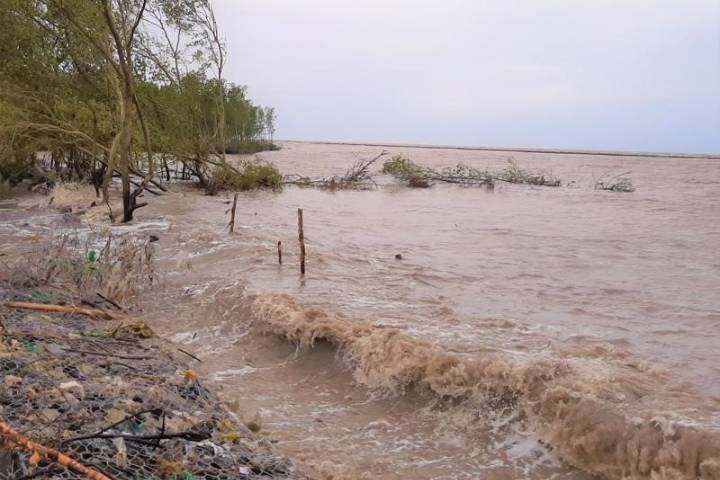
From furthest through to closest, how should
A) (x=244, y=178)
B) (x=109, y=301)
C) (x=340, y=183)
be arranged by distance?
(x=340, y=183), (x=244, y=178), (x=109, y=301)

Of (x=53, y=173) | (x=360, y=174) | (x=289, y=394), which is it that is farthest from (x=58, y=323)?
(x=360, y=174)

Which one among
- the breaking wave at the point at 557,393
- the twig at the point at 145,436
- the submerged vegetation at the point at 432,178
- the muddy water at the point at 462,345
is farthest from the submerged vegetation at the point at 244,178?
the twig at the point at 145,436

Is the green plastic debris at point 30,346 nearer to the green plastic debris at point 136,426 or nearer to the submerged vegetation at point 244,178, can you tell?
the green plastic debris at point 136,426

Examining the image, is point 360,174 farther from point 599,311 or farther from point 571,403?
point 571,403

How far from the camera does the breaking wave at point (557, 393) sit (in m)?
4.33

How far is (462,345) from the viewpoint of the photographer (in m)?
6.62

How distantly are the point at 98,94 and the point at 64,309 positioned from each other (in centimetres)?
1427

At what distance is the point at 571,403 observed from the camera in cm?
502

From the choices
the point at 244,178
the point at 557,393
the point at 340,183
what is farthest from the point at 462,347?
the point at 340,183

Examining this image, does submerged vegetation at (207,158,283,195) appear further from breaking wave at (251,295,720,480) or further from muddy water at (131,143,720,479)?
breaking wave at (251,295,720,480)

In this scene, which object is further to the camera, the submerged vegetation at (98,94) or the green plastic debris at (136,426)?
the submerged vegetation at (98,94)

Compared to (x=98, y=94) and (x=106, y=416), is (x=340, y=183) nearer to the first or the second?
(x=98, y=94)

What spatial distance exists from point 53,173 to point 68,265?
16.5 metres

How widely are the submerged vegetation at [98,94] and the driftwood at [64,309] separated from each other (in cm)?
859
